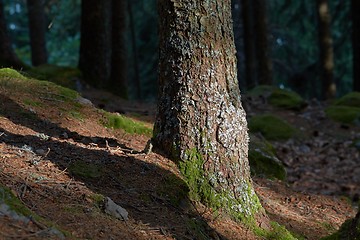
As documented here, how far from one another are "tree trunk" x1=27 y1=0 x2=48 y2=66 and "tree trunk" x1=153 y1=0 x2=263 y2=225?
13.6m

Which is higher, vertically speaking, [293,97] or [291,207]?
[293,97]

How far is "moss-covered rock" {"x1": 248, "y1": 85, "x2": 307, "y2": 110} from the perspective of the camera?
12578mm

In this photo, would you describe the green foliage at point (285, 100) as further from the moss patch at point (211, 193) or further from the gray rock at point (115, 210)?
the gray rock at point (115, 210)

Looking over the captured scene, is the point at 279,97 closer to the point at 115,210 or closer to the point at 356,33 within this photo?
the point at 356,33

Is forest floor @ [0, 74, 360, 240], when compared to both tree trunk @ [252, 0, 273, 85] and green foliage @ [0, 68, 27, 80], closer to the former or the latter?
green foliage @ [0, 68, 27, 80]

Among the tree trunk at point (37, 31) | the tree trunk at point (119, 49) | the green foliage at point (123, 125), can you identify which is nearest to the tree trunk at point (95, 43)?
the tree trunk at point (119, 49)

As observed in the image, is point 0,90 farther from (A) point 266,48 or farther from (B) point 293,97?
(A) point 266,48

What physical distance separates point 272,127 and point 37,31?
971cm

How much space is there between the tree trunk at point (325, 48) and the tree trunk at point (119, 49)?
5.92 metres

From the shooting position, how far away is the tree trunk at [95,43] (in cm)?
1155

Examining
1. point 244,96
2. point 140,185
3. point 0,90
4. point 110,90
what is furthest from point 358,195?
point 110,90

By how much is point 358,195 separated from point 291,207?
2.07 m

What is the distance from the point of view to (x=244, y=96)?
1316 centimetres

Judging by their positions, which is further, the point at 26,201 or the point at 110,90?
the point at 110,90
